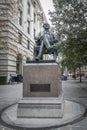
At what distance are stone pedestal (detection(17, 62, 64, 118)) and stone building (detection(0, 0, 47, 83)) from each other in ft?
28.8

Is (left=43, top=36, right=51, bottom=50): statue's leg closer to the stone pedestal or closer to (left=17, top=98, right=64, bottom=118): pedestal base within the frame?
the stone pedestal

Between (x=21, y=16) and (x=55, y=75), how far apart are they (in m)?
30.0

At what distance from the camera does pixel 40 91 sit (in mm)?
8742

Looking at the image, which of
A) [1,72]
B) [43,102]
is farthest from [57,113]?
[1,72]

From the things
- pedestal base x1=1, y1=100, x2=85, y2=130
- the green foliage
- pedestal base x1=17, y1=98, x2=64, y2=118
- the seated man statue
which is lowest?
pedestal base x1=1, y1=100, x2=85, y2=130

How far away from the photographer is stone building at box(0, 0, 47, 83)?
67.2 ft

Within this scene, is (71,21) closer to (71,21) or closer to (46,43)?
(71,21)

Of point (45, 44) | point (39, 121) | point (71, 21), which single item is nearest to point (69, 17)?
point (71, 21)

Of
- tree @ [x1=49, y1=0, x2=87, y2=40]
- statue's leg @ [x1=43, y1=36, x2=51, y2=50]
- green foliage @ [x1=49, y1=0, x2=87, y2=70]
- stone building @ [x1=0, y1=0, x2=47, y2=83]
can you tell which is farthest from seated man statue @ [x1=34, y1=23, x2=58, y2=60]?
stone building @ [x1=0, y1=0, x2=47, y2=83]

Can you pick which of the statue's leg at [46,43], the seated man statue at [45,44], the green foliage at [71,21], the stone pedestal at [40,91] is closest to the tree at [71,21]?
the green foliage at [71,21]

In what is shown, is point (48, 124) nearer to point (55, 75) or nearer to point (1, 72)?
point (55, 75)

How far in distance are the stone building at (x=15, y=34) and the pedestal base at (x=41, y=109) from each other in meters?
9.39

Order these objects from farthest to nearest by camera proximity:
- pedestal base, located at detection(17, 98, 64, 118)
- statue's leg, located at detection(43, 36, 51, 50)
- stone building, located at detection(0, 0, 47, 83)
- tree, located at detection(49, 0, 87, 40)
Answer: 1. stone building, located at detection(0, 0, 47, 83)
2. tree, located at detection(49, 0, 87, 40)
3. statue's leg, located at detection(43, 36, 51, 50)
4. pedestal base, located at detection(17, 98, 64, 118)

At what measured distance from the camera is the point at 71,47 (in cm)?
1933
